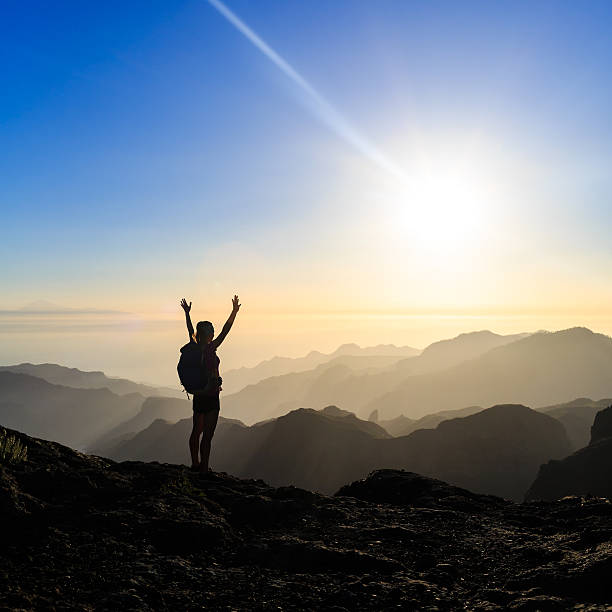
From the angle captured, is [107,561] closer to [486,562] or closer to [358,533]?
[358,533]

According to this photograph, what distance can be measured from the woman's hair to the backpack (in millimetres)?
240

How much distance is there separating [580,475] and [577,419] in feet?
210

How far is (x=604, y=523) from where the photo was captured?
21.6ft

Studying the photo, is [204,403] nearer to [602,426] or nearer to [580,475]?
[580,475]

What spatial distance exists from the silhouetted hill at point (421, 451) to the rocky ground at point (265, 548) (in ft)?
253

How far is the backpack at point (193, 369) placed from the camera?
29.7ft

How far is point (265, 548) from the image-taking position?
5.59 metres

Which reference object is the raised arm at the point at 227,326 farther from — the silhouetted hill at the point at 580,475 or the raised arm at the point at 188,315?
the silhouetted hill at the point at 580,475

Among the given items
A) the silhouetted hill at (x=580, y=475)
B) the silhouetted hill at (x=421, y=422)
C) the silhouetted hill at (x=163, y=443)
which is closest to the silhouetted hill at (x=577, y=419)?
the silhouetted hill at (x=421, y=422)

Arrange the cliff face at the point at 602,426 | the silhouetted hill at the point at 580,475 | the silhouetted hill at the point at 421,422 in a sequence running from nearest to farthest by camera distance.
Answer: the silhouetted hill at the point at 580,475 → the cliff face at the point at 602,426 → the silhouetted hill at the point at 421,422

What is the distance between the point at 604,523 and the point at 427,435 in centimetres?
8515

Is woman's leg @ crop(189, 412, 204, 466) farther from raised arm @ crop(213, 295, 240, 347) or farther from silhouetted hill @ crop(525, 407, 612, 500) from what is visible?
silhouetted hill @ crop(525, 407, 612, 500)

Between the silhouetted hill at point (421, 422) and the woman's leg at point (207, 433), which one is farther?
the silhouetted hill at point (421, 422)

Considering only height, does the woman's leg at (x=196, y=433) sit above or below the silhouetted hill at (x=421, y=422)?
above
